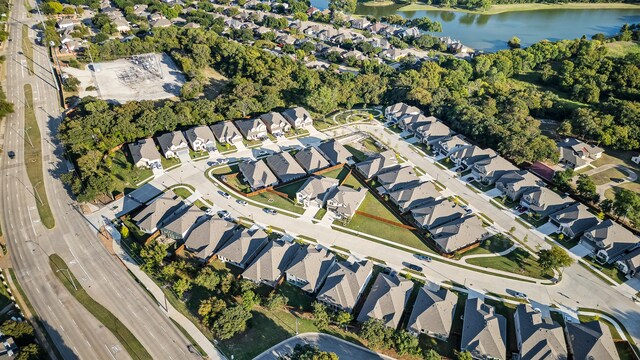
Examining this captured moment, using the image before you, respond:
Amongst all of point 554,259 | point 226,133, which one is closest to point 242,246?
point 226,133

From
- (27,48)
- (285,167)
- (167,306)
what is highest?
(27,48)

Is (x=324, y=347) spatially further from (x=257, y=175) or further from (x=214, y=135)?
(x=214, y=135)

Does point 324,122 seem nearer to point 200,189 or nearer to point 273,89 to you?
point 273,89

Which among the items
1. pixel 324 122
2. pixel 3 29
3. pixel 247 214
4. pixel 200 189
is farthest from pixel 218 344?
pixel 3 29

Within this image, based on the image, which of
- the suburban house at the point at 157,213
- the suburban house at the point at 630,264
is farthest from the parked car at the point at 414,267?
the suburban house at the point at 157,213

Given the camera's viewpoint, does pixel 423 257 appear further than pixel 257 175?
No

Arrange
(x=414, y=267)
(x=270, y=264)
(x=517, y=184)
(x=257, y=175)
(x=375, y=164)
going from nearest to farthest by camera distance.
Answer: (x=270, y=264)
(x=414, y=267)
(x=517, y=184)
(x=257, y=175)
(x=375, y=164)

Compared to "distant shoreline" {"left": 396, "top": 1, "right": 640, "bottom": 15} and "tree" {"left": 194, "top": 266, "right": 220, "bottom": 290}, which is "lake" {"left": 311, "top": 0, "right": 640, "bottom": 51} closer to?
"distant shoreline" {"left": 396, "top": 1, "right": 640, "bottom": 15}

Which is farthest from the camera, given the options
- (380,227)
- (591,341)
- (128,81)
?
(128,81)
